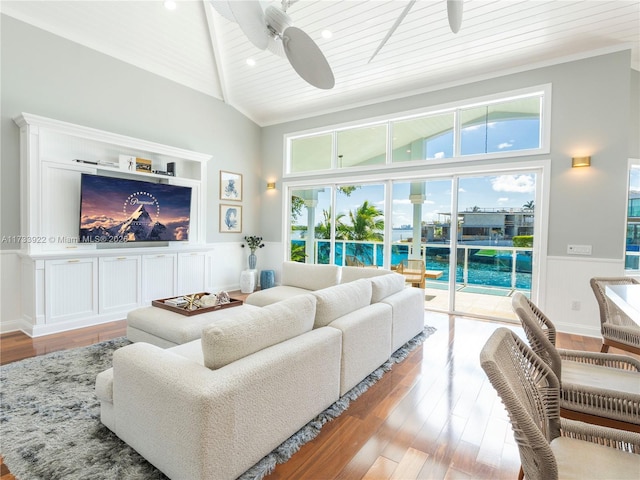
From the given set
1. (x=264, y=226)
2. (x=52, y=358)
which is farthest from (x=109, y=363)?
(x=264, y=226)

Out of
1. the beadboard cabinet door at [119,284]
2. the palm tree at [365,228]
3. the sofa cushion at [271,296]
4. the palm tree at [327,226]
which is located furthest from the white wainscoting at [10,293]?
the palm tree at [365,228]

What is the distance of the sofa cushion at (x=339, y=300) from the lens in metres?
2.40

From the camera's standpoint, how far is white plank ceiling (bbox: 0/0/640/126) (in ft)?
12.1

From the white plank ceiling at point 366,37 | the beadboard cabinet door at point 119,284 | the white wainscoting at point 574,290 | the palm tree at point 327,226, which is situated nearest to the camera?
the white plank ceiling at point 366,37

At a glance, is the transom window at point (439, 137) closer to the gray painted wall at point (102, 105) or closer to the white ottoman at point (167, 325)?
the gray painted wall at point (102, 105)

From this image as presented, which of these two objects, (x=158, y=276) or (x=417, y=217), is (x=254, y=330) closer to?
(x=158, y=276)

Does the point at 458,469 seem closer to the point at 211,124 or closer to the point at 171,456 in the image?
the point at 171,456

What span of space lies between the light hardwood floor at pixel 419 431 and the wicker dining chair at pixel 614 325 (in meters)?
1.00

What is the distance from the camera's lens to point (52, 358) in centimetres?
311

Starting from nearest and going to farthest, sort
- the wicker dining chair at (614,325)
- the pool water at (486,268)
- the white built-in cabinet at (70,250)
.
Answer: the wicker dining chair at (614,325) → the white built-in cabinet at (70,250) → the pool water at (486,268)

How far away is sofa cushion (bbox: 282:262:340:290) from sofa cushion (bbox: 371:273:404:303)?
1033 millimetres

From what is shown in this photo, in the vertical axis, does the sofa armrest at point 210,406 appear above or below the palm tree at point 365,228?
below

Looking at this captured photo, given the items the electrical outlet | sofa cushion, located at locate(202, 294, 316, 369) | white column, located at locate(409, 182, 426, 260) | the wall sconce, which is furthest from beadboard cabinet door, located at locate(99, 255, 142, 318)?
the wall sconce

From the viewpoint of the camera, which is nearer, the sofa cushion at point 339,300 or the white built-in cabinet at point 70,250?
the sofa cushion at point 339,300
